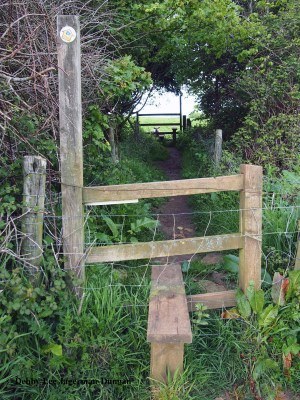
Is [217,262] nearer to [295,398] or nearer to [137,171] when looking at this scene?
[295,398]

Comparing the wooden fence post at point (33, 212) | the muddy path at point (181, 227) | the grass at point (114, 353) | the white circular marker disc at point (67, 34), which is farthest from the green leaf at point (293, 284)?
the white circular marker disc at point (67, 34)

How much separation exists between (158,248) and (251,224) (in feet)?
2.34

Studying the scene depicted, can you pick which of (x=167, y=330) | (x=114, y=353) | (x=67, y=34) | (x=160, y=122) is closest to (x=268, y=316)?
(x=167, y=330)

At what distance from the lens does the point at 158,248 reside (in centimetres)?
295

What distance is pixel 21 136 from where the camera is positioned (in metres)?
3.05

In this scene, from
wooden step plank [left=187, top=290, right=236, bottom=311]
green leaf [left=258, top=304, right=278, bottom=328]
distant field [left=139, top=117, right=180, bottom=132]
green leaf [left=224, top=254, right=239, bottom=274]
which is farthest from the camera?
distant field [left=139, top=117, right=180, bottom=132]

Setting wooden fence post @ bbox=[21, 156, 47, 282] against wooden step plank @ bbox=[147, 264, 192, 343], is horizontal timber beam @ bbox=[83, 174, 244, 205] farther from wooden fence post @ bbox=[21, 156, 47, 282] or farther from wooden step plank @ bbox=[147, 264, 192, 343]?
wooden step plank @ bbox=[147, 264, 192, 343]

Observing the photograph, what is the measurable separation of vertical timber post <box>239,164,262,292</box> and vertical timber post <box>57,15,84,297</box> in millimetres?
1193

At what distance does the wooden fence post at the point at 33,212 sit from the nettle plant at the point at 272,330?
148 cm

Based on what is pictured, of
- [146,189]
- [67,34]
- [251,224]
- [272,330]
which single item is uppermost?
[67,34]

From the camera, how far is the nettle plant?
281 centimetres

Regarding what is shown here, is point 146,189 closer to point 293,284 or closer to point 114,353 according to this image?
point 114,353

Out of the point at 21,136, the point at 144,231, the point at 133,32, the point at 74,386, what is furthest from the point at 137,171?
the point at 74,386

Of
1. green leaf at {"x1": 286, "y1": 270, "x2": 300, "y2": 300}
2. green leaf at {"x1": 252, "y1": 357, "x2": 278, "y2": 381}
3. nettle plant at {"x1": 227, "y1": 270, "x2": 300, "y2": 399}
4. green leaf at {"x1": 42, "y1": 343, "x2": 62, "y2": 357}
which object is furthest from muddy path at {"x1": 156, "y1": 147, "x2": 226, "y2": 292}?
green leaf at {"x1": 42, "y1": 343, "x2": 62, "y2": 357}
